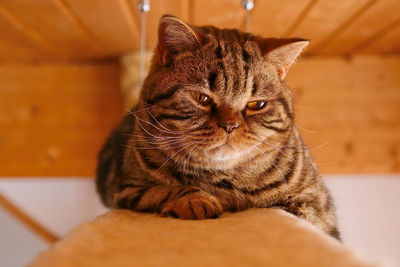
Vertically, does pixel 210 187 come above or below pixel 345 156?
above

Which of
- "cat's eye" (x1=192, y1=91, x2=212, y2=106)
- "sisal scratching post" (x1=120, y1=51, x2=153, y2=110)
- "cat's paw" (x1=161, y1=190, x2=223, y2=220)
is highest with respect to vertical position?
"sisal scratching post" (x1=120, y1=51, x2=153, y2=110)

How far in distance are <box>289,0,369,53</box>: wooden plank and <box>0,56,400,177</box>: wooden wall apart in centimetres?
69

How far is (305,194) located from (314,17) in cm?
101

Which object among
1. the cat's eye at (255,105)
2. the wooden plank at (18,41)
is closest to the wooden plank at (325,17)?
the cat's eye at (255,105)

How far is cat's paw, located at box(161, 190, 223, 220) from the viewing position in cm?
79

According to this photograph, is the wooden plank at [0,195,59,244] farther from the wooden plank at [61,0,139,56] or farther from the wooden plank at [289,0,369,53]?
the wooden plank at [289,0,369,53]

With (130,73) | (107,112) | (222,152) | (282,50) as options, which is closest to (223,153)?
(222,152)

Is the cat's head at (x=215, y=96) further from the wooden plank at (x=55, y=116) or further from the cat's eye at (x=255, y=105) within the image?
the wooden plank at (x=55, y=116)

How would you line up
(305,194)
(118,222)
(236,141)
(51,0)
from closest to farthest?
(118,222) → (236,141) → (305,194) → (51,0)

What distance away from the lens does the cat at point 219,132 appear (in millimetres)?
895

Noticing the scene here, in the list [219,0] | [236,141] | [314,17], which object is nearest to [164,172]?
[236,141]

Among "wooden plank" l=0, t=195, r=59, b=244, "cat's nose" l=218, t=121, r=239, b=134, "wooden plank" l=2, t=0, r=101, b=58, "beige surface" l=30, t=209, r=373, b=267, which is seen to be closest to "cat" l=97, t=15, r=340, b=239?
"cat's nose" l=218, t=121, r=239, b=134

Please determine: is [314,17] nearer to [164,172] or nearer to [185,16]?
[185,16]

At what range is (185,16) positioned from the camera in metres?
1.74
